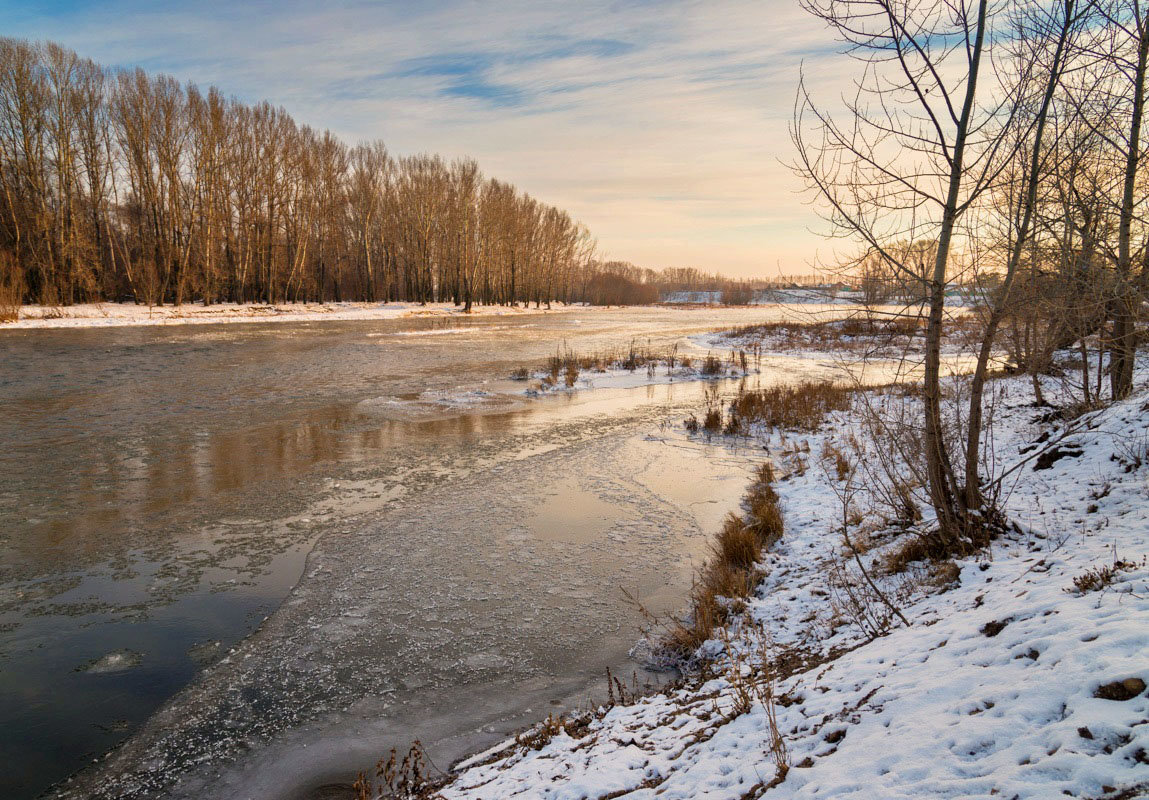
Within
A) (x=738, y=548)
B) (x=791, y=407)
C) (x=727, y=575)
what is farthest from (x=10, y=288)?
(x=727, y=575)

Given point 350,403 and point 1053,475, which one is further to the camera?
point 350,403

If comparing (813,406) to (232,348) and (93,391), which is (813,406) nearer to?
(93,391)

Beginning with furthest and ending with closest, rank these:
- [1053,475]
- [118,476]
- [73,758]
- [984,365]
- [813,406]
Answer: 1. [813,406]
2. [118,476]
3. [1053,475]
4. [984,365]
5. [73,758]

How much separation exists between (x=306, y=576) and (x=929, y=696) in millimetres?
5068

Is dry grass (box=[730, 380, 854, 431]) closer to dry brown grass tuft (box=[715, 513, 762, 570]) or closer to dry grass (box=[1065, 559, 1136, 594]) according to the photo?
dry brown grass tuft (box=[715, 513, 762, 570])

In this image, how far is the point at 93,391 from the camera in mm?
13953

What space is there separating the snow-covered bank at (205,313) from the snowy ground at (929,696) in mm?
34442

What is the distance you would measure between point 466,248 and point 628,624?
5404 cm

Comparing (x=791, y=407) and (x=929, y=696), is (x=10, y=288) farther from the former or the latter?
(x=929, y=696)

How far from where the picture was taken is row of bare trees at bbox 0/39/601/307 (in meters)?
32.4

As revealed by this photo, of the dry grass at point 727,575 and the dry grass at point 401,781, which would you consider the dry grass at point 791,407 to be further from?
the dry grass at point 401,781

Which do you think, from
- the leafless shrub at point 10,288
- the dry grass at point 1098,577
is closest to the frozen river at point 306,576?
the dry grass at point 1098,577

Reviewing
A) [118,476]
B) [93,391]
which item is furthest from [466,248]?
[118,476]

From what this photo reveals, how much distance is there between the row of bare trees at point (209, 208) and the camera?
32.4 meters
